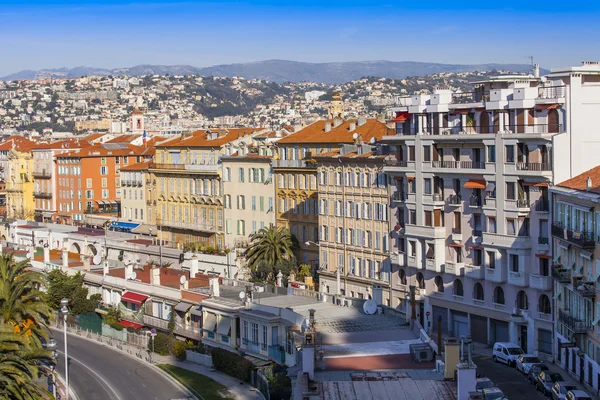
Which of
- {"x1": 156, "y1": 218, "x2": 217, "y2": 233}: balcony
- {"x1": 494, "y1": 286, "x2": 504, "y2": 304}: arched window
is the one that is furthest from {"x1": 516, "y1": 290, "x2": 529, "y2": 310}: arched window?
{"x1": 156, "y1": 218, "x2": 217, "y2": 233}: balcony

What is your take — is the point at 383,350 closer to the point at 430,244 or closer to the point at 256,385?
the point at 256,385

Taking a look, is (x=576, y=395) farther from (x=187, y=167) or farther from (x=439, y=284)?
(x=187, y=167)

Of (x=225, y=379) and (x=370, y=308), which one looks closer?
(x=370, y=308)

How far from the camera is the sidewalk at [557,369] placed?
177 feet

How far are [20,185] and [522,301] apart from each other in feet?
321

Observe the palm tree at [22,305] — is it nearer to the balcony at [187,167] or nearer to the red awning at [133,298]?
the red awning at [133,298]

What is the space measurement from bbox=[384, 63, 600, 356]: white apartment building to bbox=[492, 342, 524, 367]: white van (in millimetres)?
3027

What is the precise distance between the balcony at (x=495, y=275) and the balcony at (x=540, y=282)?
6.88ft

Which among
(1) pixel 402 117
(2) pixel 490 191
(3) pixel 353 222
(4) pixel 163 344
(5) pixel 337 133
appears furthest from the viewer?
(5) pixel 337 133

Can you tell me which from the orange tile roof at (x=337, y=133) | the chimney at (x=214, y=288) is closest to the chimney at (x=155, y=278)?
the chimney at (x=214, y=288)

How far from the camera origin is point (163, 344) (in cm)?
7131

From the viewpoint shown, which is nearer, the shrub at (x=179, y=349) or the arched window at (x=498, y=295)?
the arched window at (x=498, y=295)

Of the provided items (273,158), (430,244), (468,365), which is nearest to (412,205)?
(430,244)

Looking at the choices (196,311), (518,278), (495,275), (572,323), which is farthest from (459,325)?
(196,311)
